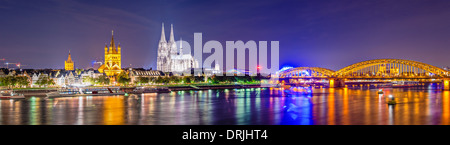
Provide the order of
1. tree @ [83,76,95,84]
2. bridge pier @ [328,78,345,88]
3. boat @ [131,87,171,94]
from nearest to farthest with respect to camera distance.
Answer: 1. boat @ [131,87,171,94]
2. tree @ [83,76,95,84]
3. bridge pier @ [328,78,345,88]

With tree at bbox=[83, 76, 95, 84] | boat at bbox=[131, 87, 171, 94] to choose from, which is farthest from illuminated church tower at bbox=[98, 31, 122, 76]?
boat at bbox=[131, 87, 171, 94]

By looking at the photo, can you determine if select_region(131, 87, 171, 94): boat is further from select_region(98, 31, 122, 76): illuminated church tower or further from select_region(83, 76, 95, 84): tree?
select_region(98, 31, 122, 76): illuminated church tower

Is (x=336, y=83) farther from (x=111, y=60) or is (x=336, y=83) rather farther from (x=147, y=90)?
(x=111, y=60)

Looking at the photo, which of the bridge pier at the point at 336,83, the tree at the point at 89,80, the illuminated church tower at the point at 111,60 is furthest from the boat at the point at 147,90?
the illuminated church tower at the point at 111,60

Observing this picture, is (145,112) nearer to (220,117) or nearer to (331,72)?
(220,117)

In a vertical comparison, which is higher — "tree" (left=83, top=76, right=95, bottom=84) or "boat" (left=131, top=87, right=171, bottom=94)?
"tree" (left=83, top=76, right=95, bottom=84)

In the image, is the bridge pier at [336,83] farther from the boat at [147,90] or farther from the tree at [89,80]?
the tree at [89,80]

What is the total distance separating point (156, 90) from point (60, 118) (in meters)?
49.7

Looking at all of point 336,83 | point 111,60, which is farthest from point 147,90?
point 111,60

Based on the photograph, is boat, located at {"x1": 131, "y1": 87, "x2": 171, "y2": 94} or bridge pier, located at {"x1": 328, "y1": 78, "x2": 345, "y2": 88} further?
bridge pier, located at {"x1": 328, "y1": 78, "x2": 345, "y2": 88}

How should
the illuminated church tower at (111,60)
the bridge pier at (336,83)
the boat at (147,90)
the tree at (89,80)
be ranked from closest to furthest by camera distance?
1. the boat at (147,90)
2. the tree at (89,80)
3. the bridge pier at (336,83)
4. the illuminated church tower at (111,60)

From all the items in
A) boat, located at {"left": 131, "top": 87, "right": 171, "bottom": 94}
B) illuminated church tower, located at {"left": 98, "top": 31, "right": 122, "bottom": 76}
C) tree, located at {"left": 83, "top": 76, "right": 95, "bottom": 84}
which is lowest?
boat, located at {"left": 131, "top": 87, "right": 171, "bottom": 94}

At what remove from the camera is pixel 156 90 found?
83812 millimetres
